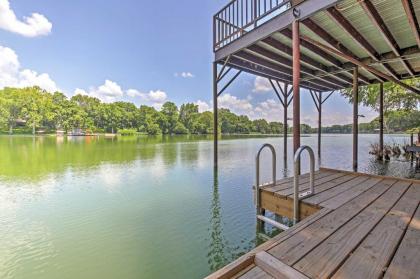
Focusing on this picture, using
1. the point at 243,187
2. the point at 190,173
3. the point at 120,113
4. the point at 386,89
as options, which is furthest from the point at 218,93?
the point at 120,113

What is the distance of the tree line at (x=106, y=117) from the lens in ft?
134

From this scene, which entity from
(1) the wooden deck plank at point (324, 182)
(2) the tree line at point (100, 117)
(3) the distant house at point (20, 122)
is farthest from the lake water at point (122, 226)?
(3) the distant house at point (20, 122)

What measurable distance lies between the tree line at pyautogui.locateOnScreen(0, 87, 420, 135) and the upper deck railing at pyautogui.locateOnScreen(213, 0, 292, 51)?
30.5 meters

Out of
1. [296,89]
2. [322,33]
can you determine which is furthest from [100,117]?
[296,89]

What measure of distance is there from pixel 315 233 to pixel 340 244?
202 millimetres

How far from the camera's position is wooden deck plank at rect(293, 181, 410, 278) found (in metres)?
1.20

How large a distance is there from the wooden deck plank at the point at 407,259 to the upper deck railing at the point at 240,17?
4336mm

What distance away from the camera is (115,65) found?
52.7 metres

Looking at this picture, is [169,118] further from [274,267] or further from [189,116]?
[274,267]

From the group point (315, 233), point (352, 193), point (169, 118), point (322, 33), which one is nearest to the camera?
point (315, 233)

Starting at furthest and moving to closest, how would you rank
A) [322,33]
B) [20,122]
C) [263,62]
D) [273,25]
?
1. [20,122]
2. [263,62]
3. [322,33]
4. [273,25]

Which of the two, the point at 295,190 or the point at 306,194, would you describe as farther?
the point at 306,194

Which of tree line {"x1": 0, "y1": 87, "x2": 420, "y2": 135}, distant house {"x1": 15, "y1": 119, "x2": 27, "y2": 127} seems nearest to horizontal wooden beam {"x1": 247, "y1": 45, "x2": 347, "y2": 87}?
tree line {"x1": 0, "y1": 87, "x2": 420, "y2": 135}

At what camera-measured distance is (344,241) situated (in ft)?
4.93
